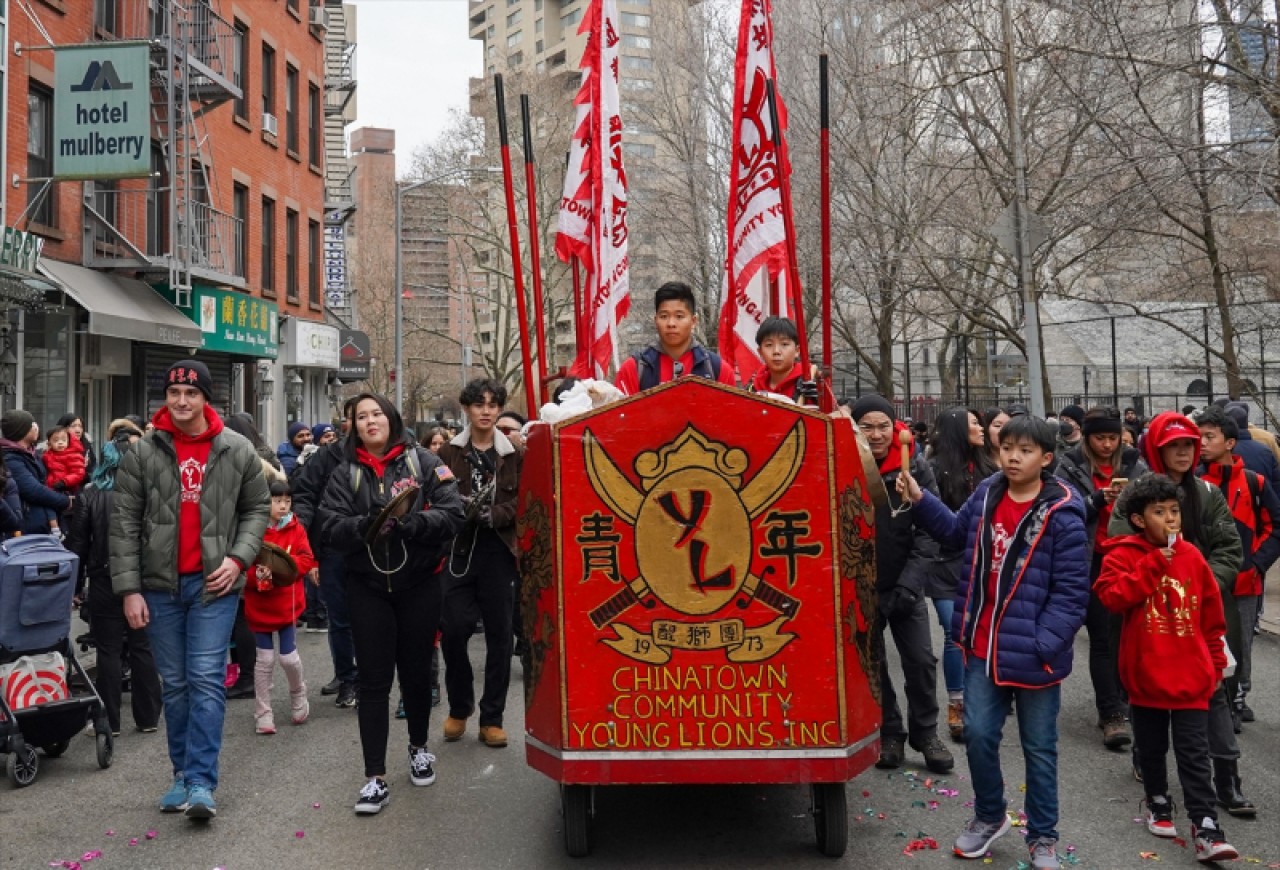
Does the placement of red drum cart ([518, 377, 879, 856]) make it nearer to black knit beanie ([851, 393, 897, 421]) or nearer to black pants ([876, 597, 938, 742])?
black knit beanie ([851, 393, 897, 421])

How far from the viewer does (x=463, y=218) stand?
46.2 m

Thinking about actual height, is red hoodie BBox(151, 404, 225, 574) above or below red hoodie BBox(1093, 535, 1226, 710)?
above

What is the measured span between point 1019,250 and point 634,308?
78.4 feet

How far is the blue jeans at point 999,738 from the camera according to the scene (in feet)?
17.1

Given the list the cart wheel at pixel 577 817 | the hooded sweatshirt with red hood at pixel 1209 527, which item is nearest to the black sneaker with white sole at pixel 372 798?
the cart wheel at pixel 577 817

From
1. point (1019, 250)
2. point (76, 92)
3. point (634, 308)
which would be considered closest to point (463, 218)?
point (634, 308)

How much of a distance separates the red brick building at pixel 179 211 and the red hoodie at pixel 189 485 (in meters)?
11.8

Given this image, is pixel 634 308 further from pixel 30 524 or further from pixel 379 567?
pixel 379 567

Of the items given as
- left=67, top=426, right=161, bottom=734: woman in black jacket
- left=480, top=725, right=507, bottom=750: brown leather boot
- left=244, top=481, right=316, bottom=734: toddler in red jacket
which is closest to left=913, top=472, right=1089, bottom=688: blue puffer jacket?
left=480, top=725, right=507, bottom=750: brown leather boot

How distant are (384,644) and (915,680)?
274cm

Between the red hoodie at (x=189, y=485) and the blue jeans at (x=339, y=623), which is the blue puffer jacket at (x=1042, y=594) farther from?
the blue jeans at (x=339, y=623)

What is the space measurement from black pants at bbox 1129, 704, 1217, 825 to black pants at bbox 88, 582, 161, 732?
5.36 m

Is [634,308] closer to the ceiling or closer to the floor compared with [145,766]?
closer to the ceiling

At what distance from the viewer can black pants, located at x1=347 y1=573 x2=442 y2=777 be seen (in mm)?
6254
